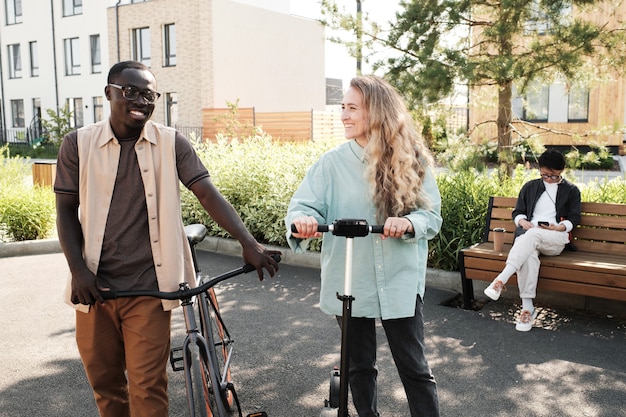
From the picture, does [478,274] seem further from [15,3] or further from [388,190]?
[15,3]

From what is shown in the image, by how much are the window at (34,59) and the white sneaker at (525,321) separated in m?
40.0

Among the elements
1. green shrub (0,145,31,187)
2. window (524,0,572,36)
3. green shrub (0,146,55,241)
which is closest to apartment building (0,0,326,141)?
green shrub (0,145,31,187)

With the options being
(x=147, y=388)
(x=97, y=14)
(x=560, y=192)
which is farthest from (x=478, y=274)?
(x=97, y=14)

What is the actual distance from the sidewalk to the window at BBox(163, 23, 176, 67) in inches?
1105

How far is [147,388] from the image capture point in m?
2.88

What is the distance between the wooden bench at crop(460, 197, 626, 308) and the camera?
5402 millimetres

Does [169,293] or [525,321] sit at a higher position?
[169,293]

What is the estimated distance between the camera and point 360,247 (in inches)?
120

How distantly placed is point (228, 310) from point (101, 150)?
3438 mm

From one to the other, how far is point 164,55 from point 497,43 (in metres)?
27.4

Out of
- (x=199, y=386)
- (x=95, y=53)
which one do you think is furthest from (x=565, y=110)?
(x=95, y=53)

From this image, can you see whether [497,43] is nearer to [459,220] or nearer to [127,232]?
[459,220]

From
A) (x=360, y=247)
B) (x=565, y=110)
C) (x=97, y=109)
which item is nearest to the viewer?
(x=360, y=247)

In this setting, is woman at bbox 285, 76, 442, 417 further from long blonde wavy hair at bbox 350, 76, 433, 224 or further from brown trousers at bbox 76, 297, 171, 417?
brown trousers at bbox 76, 297, 171, 417
